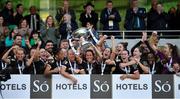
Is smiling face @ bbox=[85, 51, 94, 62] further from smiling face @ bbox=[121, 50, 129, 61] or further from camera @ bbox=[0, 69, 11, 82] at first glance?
camera @ bbox=[0, 69, 11, 82]

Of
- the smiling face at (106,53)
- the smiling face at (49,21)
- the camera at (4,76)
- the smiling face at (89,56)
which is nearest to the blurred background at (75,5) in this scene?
the smiling face at (49,21)

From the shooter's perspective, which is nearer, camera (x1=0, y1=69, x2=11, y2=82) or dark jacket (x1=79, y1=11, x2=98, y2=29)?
camera (x1=0, y1=69, x2=11, y2=82)

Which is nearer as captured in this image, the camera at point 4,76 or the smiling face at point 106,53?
the camera at point 4,76

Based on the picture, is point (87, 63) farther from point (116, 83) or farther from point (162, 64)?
point (162, 64)

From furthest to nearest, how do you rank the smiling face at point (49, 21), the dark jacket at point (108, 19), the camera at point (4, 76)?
the dark jacket at point (108, 19)
the smiling face at point (49, 21)
the camera at point (4, 76)

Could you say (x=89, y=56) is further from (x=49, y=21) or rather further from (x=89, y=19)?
(x=89, y=19)

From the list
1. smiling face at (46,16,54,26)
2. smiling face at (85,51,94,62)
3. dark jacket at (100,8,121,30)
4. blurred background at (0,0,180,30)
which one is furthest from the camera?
blurred background at (0,0,180,30)

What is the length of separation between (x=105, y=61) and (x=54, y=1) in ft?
25.9

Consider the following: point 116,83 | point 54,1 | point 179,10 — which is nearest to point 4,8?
point 54,1

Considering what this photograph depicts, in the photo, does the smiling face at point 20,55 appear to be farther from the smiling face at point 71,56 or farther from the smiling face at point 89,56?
the smiling face at point 89,56

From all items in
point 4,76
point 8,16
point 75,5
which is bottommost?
point 4,76

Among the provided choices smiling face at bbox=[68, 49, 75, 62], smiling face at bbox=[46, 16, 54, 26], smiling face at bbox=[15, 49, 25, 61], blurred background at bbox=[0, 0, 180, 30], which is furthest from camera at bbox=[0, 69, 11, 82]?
blurred background at bbox=[0, 0, 180, 30]

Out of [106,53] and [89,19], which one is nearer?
[106,53]

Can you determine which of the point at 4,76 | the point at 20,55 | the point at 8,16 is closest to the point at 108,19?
the point at 8,16
